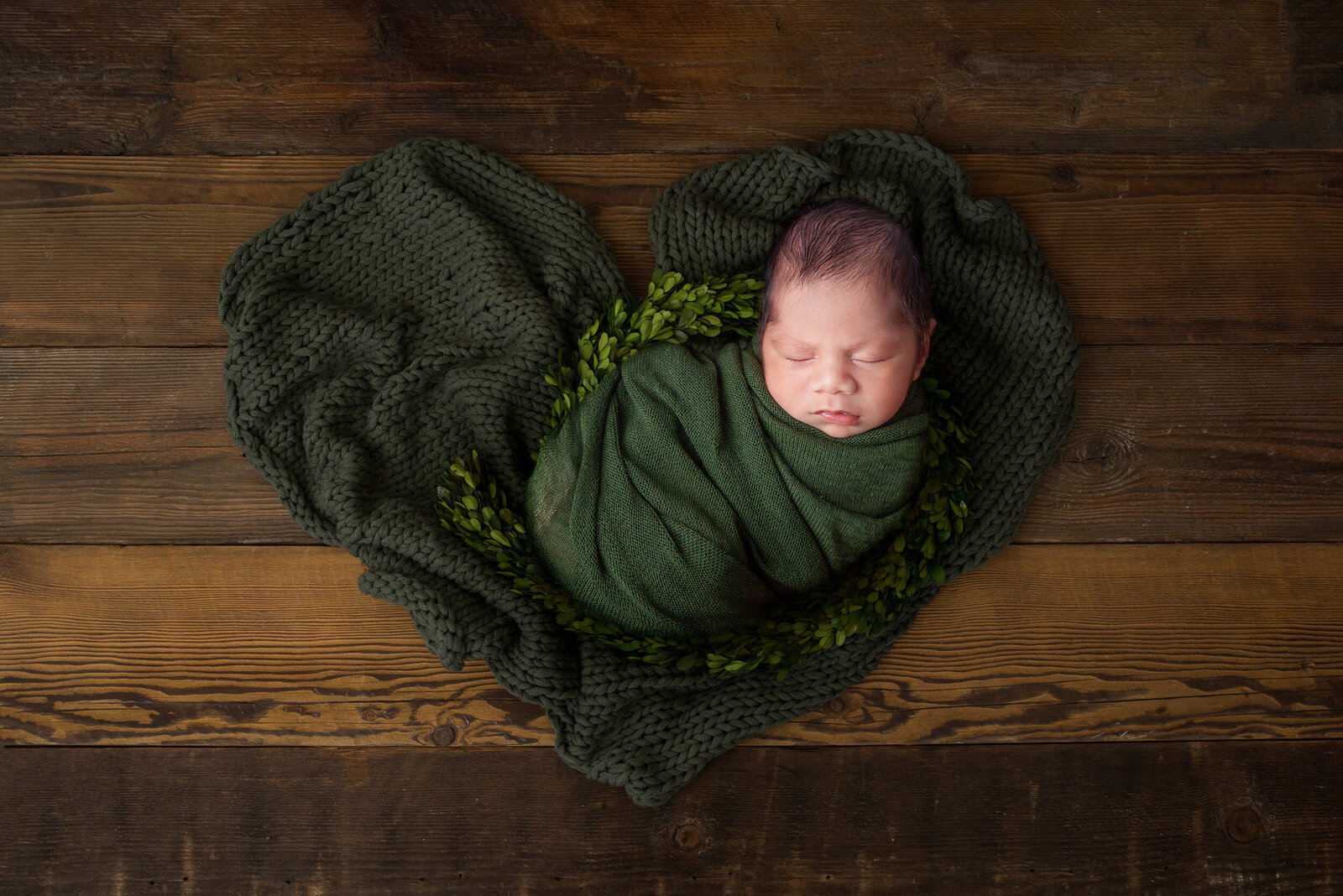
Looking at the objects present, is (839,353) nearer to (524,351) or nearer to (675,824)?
(524,351)

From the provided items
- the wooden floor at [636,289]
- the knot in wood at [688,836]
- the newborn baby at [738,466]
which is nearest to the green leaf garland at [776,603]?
the newborn baby at [738,466]

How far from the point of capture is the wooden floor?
1.32 meters

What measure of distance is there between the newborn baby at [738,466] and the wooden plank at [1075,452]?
0.35 metres

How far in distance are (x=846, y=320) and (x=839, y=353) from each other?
0.14 ft

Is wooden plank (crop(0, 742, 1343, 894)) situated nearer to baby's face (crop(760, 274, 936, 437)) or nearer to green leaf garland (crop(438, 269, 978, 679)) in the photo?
green leaf garland (crop(438, 269, 978, 679))

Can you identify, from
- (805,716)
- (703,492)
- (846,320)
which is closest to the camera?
(846,320)

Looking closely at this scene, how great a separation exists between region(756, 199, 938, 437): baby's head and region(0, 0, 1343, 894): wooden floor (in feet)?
1.08

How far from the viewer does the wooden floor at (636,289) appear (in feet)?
4.34

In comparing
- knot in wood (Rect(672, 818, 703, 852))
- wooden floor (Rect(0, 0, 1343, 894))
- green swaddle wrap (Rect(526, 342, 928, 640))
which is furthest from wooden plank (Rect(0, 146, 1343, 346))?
knot in wood (Rect(672, 818, 703, 852))

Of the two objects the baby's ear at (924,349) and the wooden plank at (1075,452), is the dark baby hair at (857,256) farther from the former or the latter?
the wooden plank at (1075,452)

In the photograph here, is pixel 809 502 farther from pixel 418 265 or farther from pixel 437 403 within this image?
pixel 418 265

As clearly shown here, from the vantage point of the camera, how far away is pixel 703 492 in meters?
1.25

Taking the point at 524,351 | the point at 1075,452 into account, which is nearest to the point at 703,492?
the point at 524,351

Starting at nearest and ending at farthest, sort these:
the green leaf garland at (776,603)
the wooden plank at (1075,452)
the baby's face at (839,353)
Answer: the baby's face at (839,353), the green leaf garland at (776,603), the wooden plank at (1075,452)
